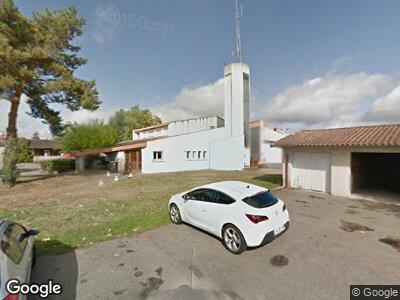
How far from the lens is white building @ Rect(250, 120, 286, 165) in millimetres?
28828

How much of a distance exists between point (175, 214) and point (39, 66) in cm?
1437

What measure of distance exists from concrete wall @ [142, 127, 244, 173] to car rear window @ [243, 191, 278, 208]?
650 inches

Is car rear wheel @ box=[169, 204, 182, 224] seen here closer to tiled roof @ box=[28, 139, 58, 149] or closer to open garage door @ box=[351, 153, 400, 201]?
open garage door @ box=[351, 153, 400, 201]

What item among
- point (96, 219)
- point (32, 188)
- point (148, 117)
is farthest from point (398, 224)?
point (148, 117)

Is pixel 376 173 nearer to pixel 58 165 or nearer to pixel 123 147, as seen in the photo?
pixel 123 147

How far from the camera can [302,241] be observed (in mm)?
5875

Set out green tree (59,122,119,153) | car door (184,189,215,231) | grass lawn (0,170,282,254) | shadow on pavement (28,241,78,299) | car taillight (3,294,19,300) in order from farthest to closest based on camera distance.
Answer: green tree (59,122,119,153) → grass lawn (0,170,282,254) → car door (184,189,215,231) → shadow on pavement (28,241,78,299) → car taillight (3,294,19,300)

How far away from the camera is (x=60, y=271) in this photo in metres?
4.75

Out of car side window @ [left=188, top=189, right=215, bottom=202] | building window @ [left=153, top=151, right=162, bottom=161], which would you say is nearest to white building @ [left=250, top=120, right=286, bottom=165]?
building window @ [left=153, top=151, right=162, bottom=161]

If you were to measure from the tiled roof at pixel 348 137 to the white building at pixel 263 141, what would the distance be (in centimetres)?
1271

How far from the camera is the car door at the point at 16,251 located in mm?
3140

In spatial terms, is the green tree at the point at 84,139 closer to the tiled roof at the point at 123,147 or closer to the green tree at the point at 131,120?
the tiled roof at the point at 123,147

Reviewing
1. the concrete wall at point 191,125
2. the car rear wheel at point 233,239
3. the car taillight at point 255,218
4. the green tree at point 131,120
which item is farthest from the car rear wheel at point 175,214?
the green tree at point 131,120

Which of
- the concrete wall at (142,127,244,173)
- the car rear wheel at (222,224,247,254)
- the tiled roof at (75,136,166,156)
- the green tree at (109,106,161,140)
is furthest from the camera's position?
the green tree at (109,106,161,140)
